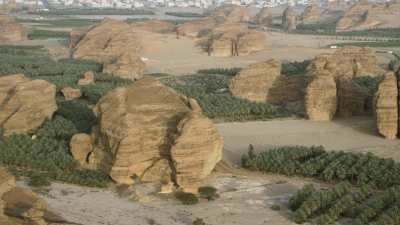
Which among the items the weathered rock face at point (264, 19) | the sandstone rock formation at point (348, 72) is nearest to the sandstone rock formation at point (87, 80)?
the sandstone rock formation at point (348, 72)

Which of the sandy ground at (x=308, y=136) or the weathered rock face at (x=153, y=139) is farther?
the sandy ground at (x=308, y=136)

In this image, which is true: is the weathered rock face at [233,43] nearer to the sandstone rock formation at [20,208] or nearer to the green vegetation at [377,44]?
the green vegetation at [377,44]

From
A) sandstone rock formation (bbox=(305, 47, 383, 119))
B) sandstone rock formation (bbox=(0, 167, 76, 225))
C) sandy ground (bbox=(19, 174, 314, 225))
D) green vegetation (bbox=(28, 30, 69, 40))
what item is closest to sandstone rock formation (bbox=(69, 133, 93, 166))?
sandy ground (bbox=(19, 174, 314, 225))

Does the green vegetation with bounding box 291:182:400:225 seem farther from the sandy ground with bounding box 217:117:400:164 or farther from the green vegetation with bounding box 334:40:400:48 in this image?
the green vegetation with bounding box 334:40:400:48

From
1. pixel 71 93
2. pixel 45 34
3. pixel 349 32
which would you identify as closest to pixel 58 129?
pixel 71 93

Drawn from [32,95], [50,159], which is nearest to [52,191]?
[50,159]

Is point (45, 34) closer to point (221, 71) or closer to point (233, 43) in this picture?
point (233, 43)
